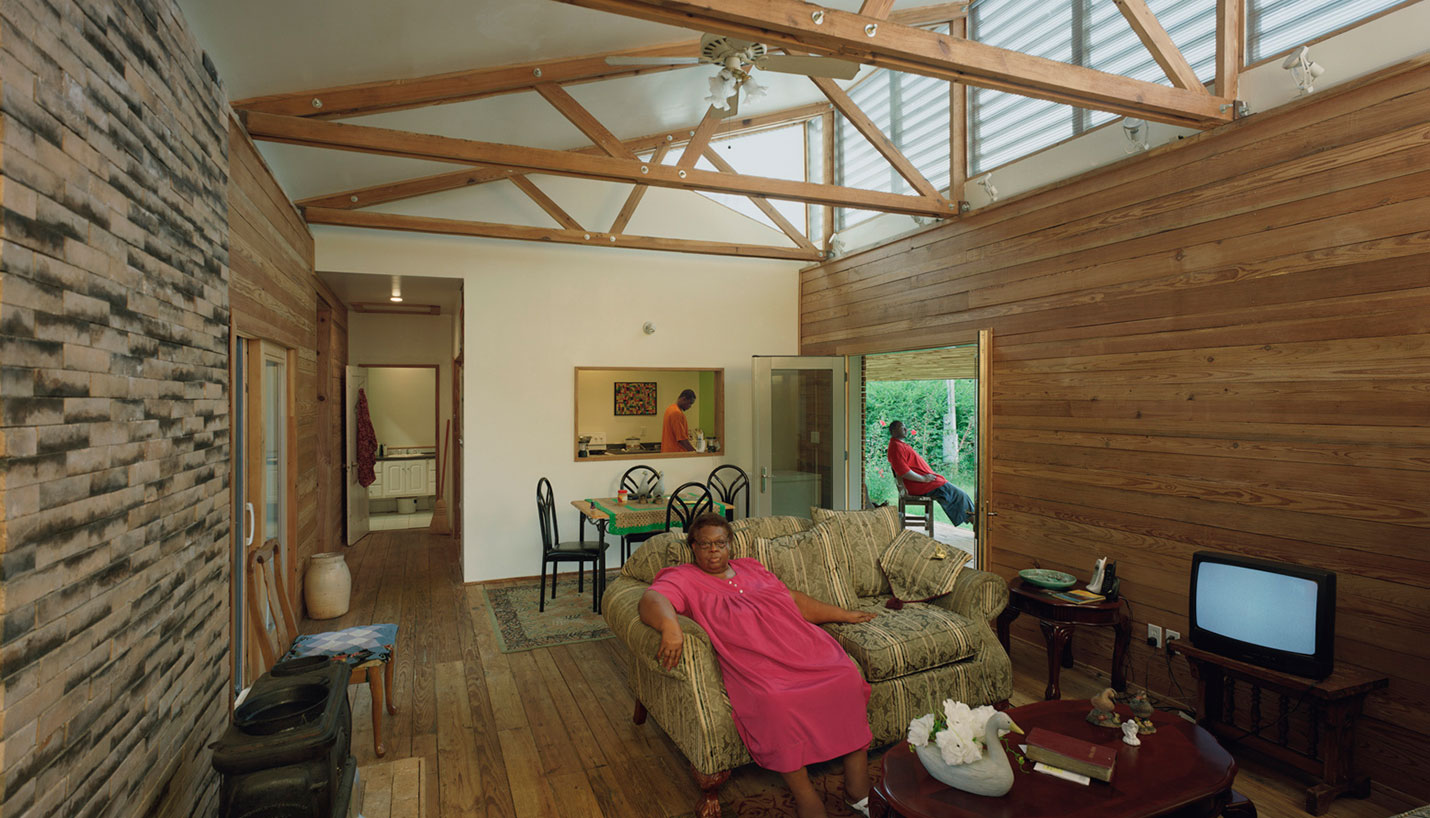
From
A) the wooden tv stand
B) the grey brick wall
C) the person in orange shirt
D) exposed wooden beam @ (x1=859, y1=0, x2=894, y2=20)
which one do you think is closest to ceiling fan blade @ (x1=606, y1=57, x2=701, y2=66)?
exposed wooden beam @ (x1=859, y1=0, x2=894, y2=20)

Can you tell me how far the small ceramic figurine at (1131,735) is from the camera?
7.87 feet

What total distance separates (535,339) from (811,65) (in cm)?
385

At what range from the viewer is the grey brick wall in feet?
4.66

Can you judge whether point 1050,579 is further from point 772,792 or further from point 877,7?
point 877,7

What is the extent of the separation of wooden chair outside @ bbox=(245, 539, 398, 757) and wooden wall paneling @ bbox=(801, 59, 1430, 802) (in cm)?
Answer: 356

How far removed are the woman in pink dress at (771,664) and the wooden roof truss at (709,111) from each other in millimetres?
1955

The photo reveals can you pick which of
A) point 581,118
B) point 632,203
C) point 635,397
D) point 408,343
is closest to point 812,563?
point 581,118

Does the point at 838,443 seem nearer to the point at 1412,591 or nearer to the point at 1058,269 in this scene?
the point at 1058,269

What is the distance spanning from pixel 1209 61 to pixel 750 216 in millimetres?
4013

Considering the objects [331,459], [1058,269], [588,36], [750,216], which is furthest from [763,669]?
[331,459]

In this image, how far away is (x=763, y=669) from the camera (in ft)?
8.89

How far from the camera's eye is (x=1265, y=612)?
114 inches

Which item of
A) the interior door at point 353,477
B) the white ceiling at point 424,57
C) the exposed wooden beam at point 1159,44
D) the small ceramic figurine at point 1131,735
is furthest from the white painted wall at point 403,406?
the small ceramic figurine at point 1131,735

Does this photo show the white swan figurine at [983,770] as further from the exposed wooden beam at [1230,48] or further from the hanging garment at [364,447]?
the hanging garment at [364,447]
